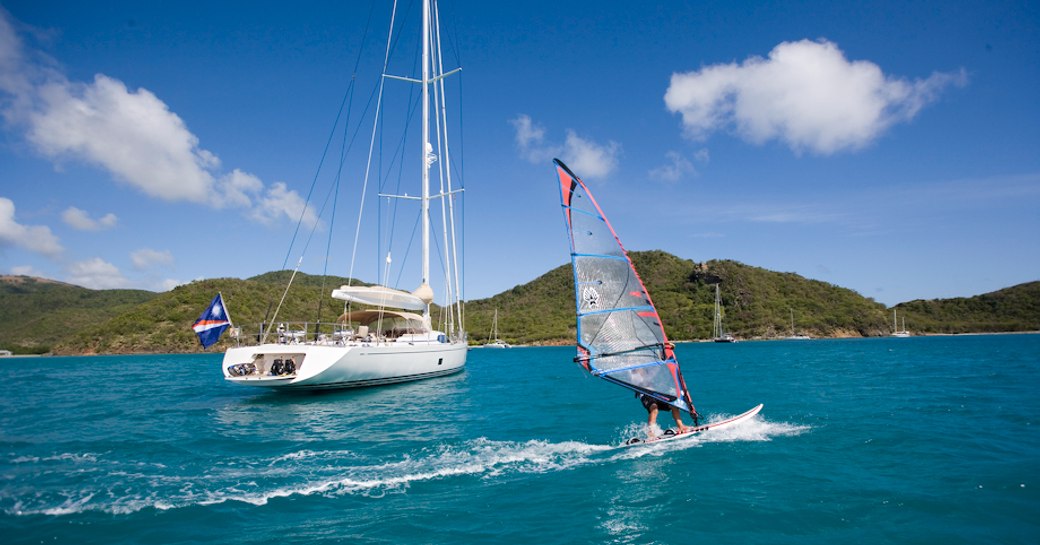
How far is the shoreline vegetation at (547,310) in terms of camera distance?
281 feet

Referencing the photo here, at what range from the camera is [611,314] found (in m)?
12.2

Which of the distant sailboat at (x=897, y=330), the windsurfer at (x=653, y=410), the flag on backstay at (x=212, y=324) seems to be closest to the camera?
the windsurfer at (x=653, y=410)

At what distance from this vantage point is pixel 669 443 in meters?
12.5

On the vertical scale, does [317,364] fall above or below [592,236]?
below

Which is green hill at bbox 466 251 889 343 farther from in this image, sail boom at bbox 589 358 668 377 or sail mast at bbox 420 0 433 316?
sail boom at bbox 589 358 668 377

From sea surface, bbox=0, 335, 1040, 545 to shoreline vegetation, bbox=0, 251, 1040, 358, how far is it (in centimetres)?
6999

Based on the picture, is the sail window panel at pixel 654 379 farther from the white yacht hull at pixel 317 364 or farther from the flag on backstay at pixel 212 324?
the flag on backstay at pixel 212 324

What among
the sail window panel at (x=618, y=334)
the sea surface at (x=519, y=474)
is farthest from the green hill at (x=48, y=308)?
the sail window panel at (x=618, y=334)

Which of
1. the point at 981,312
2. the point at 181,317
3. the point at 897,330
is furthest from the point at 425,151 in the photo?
the point at 981,312

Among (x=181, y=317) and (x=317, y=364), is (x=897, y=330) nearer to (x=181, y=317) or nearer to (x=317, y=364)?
(x=317, y=364)

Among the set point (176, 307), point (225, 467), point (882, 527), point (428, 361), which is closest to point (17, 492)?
point (225, 467)

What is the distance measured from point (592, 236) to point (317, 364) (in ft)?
45.2

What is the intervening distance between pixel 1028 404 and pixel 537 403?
16.4 meters

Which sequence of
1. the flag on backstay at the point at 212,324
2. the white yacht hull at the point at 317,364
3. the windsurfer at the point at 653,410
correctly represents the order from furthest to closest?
the flag on backstay at the point at 212,324, the white yacht hull at the point at 317,364, the windsurfer at the point at 653,410
